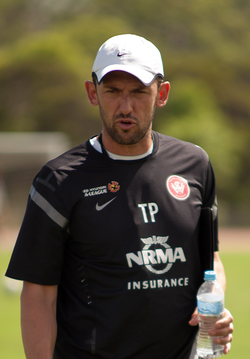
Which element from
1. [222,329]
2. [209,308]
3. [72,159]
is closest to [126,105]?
[72,159]

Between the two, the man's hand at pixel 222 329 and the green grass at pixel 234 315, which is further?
the green grass at pixel 234 315

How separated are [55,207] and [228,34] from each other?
70918 millimetres

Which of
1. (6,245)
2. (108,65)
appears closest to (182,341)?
(108,65)

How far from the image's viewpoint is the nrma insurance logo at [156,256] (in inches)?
87.4

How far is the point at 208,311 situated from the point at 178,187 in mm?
596

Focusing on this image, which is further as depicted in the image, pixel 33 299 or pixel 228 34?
pixel 228 34

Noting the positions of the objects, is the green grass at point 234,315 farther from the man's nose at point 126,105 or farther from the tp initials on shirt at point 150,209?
the man's nose at point 126,105

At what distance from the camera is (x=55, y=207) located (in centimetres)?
221

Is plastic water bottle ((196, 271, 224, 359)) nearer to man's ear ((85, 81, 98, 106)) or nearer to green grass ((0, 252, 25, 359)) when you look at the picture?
man's ear ((85, 81, 98, 106))

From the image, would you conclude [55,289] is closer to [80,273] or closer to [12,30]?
[80,273]

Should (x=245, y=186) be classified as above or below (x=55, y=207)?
below

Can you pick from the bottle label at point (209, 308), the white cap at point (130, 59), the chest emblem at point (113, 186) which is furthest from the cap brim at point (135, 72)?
the bottle label at point (209, 308)

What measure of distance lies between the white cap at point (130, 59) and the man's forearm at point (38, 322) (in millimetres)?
1011

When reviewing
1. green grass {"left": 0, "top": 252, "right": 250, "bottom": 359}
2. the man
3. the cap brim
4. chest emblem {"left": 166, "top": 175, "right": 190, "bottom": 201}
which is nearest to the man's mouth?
the man
